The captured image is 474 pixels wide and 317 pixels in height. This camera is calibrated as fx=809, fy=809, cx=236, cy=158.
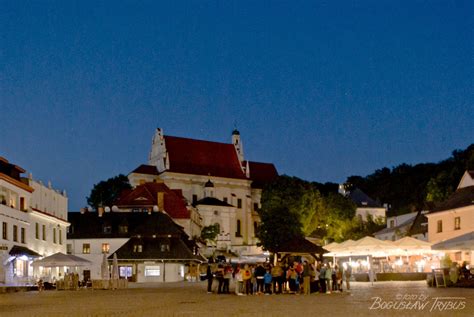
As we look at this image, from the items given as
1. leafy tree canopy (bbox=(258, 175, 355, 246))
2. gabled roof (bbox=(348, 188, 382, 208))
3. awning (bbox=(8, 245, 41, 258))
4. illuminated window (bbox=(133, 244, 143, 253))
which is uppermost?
gabled roof (bbox=(348, 188, 382, 208))

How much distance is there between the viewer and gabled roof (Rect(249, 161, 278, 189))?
136125mm

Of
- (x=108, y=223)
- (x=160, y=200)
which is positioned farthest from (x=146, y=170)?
(x=108, y=223)

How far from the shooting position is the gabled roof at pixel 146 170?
402 feet

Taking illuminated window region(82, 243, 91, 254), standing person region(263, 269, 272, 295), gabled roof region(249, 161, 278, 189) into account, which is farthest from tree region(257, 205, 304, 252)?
standing person region(263, 269, 272, 295)

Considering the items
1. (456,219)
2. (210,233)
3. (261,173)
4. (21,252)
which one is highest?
(261,173)

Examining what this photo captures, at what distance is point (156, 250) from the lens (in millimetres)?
72688

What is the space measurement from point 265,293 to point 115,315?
50.2 feet

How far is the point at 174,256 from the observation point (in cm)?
7125

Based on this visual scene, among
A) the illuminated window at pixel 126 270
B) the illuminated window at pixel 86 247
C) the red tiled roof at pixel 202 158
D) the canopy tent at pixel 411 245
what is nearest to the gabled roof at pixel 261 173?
the red tiled roof at pixel 202 158

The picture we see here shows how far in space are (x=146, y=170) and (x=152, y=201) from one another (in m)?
24.8

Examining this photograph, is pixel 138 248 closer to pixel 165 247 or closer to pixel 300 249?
pixel 165 247

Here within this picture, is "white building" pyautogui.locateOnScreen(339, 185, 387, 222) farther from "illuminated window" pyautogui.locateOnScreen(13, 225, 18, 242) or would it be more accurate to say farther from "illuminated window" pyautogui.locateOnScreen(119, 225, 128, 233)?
"illuminated window" pyautogui.locateOnScreen(13, 225, 18, 242)

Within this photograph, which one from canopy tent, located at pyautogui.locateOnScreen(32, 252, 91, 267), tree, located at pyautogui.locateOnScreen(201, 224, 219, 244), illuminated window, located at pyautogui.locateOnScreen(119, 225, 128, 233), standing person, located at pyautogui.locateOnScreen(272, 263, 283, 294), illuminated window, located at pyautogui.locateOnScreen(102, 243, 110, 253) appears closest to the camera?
standing person, located at pyautogui.locateOnScreen(272, 263, 283, 294)

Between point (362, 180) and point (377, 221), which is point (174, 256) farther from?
point (362, 180)
